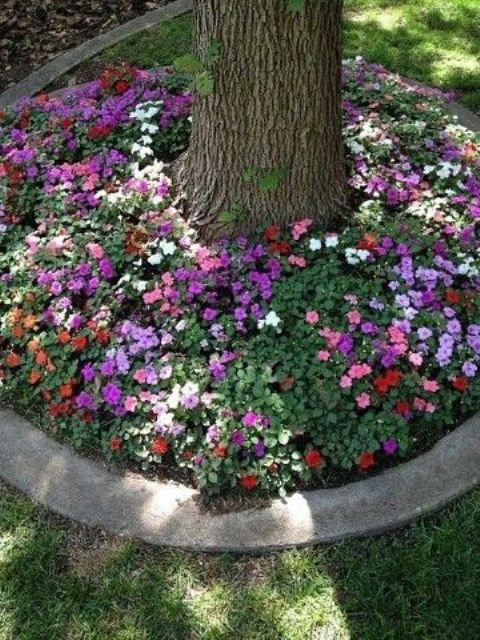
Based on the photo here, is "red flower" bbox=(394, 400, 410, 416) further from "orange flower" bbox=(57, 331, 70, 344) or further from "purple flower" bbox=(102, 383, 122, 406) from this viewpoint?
"orange flower" bbox=(57, 331, 70, 344)

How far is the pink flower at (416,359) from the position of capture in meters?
3.08

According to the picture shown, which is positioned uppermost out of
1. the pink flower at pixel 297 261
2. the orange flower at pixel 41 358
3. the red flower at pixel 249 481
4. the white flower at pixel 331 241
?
the white flower at pixel 331 241

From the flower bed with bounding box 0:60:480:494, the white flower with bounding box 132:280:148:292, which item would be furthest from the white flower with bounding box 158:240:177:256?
the white flower with bounding box 132:280:148:292

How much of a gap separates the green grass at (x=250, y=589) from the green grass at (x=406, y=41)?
3280 millimetres

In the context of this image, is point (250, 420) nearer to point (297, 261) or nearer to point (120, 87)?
point (297, 261)

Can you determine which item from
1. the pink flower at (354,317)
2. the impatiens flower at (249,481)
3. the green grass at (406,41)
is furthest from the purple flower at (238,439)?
the green grass at (406,41)

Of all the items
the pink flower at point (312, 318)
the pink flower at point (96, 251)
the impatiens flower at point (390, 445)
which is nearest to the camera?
the impatiens flower at point (390, 445)

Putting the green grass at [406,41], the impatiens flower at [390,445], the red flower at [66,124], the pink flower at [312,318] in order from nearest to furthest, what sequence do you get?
1. the impatiens flower at [390,445]
2. the pink flower at [312,318]
3. the red flower at [66,124]
4. the green grass at [406,41]

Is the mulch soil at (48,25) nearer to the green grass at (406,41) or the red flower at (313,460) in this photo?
the green grass at (406,41)

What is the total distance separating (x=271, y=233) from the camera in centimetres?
346

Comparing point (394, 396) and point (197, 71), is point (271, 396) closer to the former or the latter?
point (394, 396)

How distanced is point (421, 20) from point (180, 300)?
11.9 ft

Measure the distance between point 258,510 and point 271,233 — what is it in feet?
4.09

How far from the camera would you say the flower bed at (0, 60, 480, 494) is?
3023 millimetres
